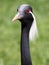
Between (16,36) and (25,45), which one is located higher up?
(16,36)

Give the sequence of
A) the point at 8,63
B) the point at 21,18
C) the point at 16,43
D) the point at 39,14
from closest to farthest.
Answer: the point at 21,18
the point at 8,63
the point at 16,43
the point at 39,14

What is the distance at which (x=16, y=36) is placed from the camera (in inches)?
212

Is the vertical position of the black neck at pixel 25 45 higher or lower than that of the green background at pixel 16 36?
lower

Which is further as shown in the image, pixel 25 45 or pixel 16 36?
pixel 16 36

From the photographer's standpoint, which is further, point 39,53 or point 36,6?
point 36,6

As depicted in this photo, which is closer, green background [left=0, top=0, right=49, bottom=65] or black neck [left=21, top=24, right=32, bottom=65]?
black neck [left=21, top=24, right=32, bottom=65]

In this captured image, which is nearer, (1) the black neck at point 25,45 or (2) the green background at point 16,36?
(1) the black neck at point 25,45

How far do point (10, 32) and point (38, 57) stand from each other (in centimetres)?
78

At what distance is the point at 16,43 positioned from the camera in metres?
5.24

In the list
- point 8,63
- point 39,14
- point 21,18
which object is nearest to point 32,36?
point 21,18

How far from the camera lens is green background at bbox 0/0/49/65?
4930 mm

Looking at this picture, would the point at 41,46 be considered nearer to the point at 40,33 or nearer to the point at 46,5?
the point at 40,33

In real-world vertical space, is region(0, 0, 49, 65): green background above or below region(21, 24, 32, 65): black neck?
above

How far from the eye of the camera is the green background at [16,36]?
493 cm
